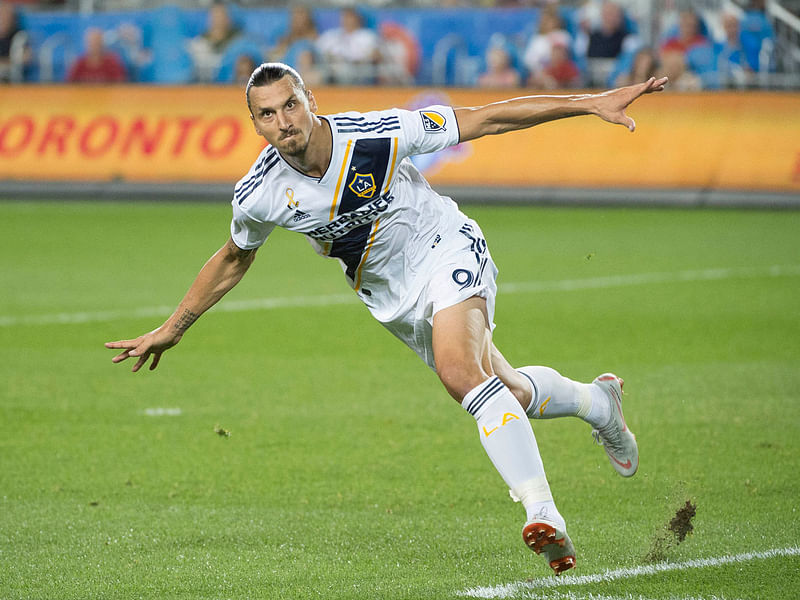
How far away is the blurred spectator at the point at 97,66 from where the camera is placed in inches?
879

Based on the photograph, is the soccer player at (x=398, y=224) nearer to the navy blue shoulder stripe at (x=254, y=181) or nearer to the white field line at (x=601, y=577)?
the navy blue shoulder stripe at (x=254, y=181)

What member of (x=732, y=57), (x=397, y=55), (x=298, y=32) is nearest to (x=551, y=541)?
(x=732, y=57)

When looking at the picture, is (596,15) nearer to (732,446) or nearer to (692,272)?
(692,272)

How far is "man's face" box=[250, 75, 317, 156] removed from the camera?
528 cm

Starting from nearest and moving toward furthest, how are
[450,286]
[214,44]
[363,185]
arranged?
1. [450,286]
2. [363,185]
3. [214,44]

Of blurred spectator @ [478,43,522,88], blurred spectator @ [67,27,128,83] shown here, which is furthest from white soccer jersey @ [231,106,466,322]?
blurred spectator @ [67,27,128,83]

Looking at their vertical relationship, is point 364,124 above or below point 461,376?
above

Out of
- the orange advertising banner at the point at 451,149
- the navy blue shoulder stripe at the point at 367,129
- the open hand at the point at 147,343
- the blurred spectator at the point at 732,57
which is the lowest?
the orange advertising banner at the point at 451,149

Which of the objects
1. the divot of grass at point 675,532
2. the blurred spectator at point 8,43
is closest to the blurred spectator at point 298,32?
the blurred spectator at point 8,43

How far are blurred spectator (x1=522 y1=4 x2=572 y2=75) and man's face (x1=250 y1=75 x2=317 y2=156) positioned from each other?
16618mm

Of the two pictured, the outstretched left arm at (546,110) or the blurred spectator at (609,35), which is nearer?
the outstretched left arm at (546,110)

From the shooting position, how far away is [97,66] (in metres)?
22.3

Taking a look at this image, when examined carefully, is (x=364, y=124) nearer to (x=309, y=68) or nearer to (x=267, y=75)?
(x=267, y=75)

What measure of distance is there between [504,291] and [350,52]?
10.3 m
